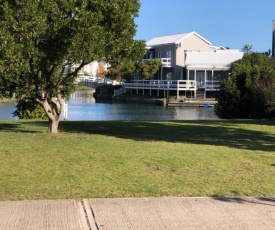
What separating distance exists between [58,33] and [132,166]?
4.22 m

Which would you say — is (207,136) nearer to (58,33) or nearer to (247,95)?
(58,33)

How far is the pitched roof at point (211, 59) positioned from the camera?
57.8 meters

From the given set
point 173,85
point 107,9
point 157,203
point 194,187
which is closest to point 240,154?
point 194,187

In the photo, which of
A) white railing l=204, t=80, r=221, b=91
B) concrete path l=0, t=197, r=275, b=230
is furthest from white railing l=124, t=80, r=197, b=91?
concrete path l=0, t=197, r=275, b=230

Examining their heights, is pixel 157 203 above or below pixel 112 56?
below

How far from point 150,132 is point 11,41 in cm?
549

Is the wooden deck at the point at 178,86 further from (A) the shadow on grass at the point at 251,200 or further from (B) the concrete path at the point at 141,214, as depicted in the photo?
(B) the concrete path at the point at 141,214

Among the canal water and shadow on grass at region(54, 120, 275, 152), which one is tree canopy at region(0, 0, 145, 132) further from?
the canal water

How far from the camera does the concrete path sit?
5.11 meters

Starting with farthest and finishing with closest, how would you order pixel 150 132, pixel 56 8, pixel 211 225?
1. pixel 150 132
2. pixel 56 8
3. pixel 211 225

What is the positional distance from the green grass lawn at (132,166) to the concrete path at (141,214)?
0.33 meters

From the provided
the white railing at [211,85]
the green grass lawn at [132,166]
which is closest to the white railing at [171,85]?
the white railing at [211,85]

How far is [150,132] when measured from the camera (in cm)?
1387

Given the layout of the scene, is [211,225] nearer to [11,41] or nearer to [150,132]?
[11,41]
